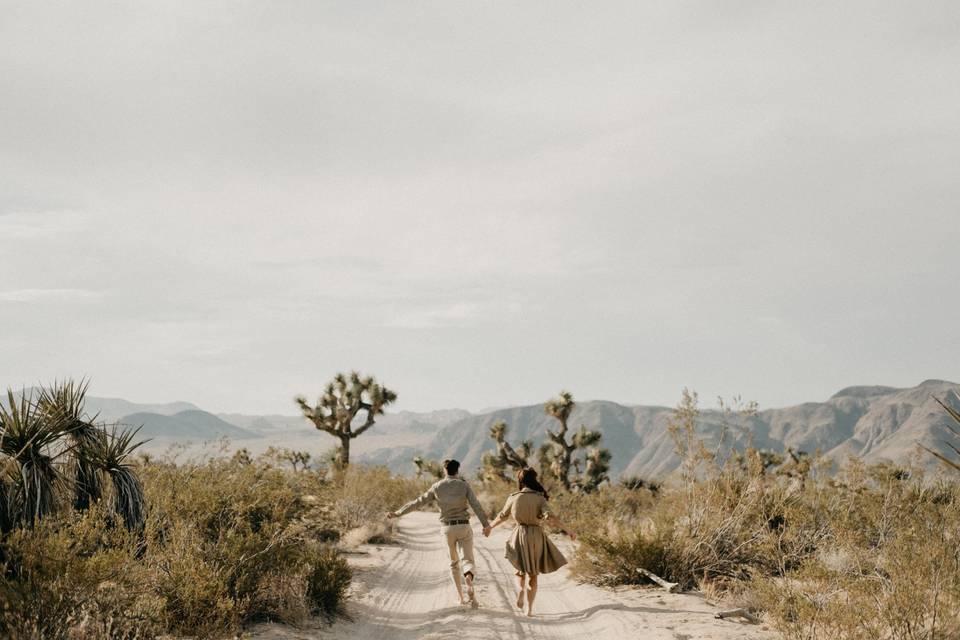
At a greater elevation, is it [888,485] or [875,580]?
[888,485]

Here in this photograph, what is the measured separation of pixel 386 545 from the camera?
17516 mm

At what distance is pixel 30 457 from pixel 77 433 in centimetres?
136

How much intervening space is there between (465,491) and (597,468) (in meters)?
25.7

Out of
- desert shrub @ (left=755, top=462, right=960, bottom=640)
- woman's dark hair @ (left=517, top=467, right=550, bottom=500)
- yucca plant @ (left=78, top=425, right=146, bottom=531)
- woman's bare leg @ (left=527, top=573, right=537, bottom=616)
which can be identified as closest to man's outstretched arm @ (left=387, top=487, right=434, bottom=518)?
woman's dark hair @ (left=517, top=467, right=550, bottom=500)

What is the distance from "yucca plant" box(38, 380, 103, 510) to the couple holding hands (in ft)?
13.1

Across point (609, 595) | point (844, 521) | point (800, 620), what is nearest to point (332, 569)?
point (609, 595)

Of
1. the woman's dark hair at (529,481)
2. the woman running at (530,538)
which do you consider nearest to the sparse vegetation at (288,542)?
the woman running at (530,538)

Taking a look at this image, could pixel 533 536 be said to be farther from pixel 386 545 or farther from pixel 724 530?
pixel 386 545

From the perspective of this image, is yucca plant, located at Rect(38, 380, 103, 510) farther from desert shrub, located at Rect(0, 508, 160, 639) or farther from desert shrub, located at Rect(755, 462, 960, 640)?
desert shrub, located at Rect(755, 462, 960, 640)

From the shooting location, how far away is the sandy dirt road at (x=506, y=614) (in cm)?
805

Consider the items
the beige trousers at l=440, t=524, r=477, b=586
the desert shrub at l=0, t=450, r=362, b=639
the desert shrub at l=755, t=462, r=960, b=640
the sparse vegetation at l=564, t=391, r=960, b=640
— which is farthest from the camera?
the beige trousers at l=440, t=524, r=477, b=586

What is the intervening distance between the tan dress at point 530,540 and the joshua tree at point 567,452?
24609 millimetres

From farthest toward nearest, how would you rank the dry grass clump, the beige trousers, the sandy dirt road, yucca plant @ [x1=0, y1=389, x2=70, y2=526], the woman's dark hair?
the beige trousers < the woman's dark hair < the sandy dirt road < yucca plant @ [x1=0, y1=389, x2=70, y2=526] < the dry grass clump

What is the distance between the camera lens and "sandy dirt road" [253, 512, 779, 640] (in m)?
8.05
